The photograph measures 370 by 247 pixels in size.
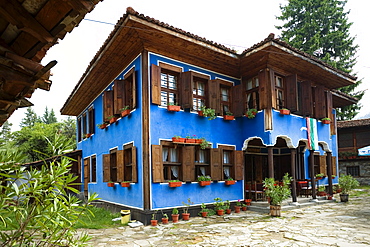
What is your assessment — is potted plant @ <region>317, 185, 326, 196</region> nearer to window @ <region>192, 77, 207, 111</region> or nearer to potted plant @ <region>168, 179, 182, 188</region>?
window @ <region>192, 77, 207, 111</region>

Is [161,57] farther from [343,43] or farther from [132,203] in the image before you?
[343,43]

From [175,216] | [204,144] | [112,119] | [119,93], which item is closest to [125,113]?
[119,93]

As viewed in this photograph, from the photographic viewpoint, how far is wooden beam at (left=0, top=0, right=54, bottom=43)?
6.50ft

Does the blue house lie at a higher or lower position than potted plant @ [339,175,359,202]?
higher

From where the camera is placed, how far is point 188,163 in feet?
31.6

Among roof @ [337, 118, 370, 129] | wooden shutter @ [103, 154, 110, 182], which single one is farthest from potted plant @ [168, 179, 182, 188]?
roof @ [337, 118, 370, 129]

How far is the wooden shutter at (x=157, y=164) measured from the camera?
891 centimetres

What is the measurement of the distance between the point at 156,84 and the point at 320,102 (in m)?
7.81


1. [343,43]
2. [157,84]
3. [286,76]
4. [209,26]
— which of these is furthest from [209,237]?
[209,26]

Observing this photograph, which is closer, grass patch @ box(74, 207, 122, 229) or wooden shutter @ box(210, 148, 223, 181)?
grass patch @ box(74, 207, 122, 229)

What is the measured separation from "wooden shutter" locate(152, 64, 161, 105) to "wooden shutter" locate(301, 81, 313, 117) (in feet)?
20.9

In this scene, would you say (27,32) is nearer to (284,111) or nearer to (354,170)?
(284,111)

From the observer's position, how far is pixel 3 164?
8.27 ft

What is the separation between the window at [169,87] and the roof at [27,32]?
7253 mm
